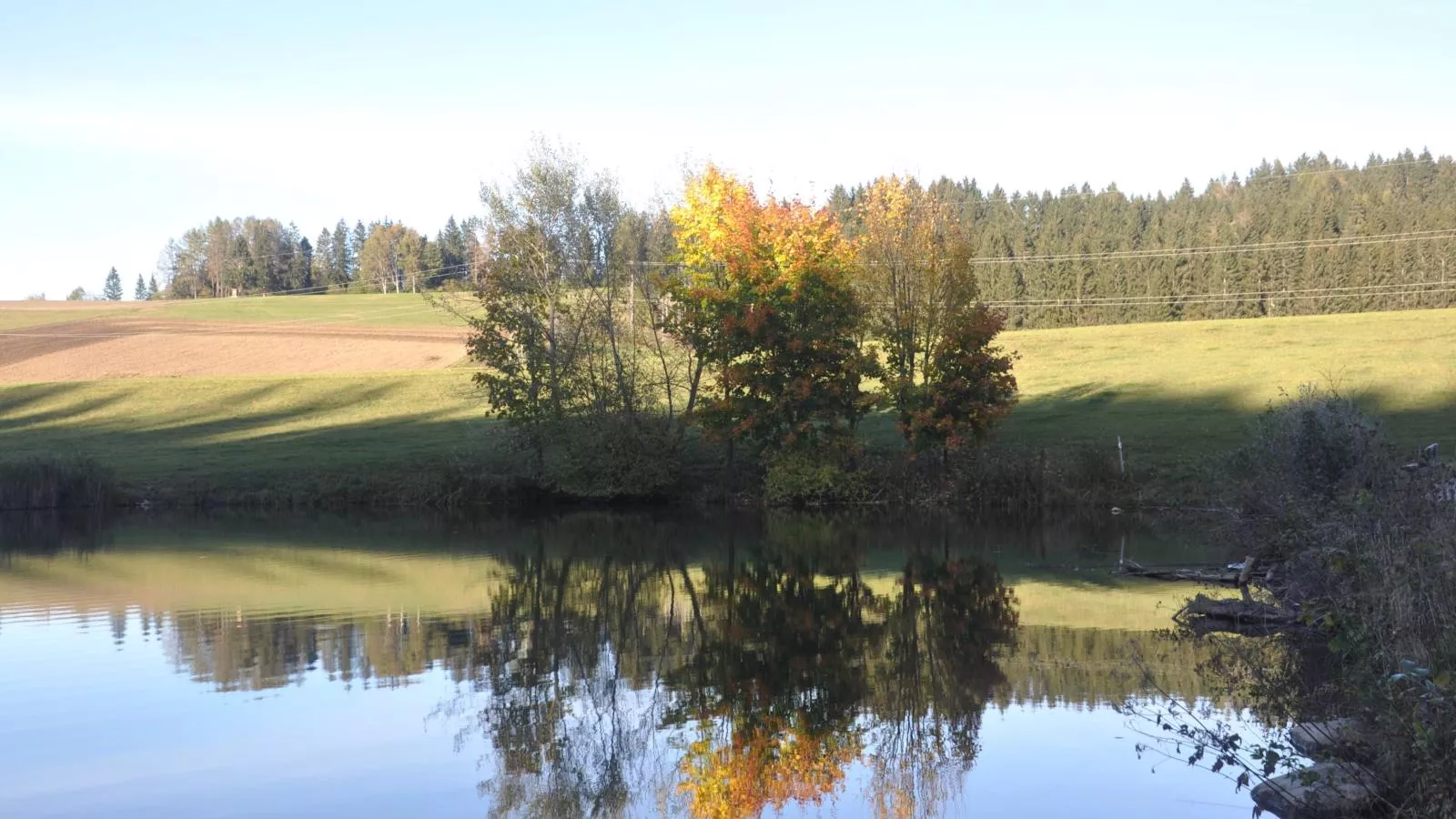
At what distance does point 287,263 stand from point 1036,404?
119m

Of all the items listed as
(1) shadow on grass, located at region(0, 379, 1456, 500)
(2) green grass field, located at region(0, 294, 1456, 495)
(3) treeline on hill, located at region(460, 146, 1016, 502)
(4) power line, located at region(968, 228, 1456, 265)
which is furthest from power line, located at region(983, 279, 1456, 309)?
(3) treeline on hill, located at region(460, 146, 1016, 502)

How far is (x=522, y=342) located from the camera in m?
41.4

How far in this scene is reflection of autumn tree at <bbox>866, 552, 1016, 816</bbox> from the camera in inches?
430

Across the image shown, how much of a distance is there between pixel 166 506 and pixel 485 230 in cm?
1365

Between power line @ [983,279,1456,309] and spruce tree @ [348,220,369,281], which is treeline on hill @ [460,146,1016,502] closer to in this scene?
power line @ [983,279,1456,309]

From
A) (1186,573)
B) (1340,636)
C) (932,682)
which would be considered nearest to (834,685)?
(932,682)

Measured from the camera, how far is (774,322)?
38875 mm

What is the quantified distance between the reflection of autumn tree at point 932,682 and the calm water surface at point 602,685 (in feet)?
0.15

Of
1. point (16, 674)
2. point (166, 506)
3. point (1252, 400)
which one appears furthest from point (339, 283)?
point (16, 674)

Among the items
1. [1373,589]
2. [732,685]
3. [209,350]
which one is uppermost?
[209,350]

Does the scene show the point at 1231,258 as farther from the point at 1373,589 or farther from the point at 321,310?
the point at 1373,589

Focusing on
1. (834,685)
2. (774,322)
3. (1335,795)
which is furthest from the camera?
(774,322)

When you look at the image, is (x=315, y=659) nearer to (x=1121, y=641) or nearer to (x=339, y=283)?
(x=1121, y=641)

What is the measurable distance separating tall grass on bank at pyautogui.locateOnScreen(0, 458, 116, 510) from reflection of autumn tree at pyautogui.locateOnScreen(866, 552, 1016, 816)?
30588 millimetres
